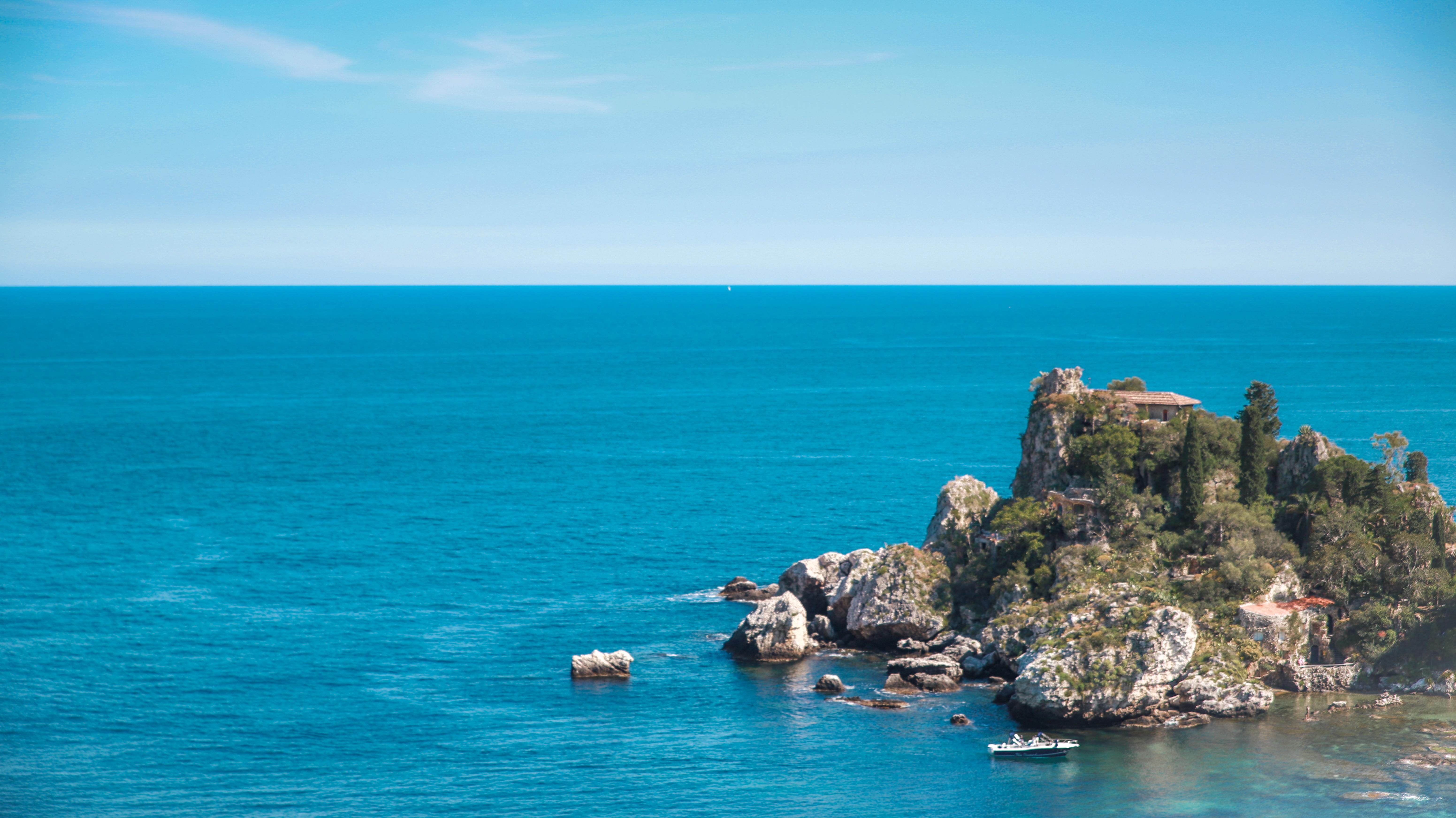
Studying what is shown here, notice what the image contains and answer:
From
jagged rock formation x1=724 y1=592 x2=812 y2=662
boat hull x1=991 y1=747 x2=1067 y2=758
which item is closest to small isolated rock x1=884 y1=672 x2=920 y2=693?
jagged rock formation x1=724 y1=592 x2=812 y2=662

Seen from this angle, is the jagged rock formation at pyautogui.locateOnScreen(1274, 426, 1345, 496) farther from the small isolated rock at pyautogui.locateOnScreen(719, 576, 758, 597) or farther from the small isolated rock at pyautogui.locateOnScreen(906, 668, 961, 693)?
the small isolated rock at pyautogui.locateOnScreen(719, 576, 758, 597)

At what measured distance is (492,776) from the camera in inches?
2638

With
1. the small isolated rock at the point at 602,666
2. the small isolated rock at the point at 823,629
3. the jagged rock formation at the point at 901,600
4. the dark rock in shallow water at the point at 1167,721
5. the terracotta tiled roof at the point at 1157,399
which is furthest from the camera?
the terracotta tiled roof at the point at 1157,399

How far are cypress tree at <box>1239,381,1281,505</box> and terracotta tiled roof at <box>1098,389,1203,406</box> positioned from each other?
3.74 meters

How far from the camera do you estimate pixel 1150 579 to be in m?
80.1

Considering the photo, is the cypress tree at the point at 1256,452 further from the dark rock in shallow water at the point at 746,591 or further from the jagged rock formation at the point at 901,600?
the dark rock in shallow water at the point at 746,591

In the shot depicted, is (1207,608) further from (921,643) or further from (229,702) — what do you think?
(229,702)

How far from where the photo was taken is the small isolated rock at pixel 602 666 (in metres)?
82.4

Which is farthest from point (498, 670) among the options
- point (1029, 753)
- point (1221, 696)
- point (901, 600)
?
point (1221, 696)

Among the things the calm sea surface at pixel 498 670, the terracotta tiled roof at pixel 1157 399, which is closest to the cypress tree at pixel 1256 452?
the terracotta tiled roof at pixel 1157 399

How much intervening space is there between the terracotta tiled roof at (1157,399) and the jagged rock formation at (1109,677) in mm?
21420

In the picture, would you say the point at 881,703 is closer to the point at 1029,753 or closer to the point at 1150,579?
the point at 1029,753

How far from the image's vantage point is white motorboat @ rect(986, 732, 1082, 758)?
223 ft

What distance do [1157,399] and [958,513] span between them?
16057mm
